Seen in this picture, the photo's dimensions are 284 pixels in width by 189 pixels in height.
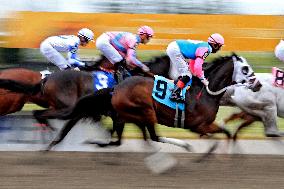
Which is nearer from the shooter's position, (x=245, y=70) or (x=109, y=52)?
(x=245, y=70)

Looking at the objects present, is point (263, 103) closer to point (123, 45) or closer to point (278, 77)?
point (278, 77)

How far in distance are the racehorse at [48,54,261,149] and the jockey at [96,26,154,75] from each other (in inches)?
32.9

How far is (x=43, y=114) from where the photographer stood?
26.6ft

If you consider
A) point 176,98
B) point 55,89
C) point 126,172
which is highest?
point 176,98

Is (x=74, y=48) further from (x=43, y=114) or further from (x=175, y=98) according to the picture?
(x=175, y=98)

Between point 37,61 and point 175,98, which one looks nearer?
point 175,98

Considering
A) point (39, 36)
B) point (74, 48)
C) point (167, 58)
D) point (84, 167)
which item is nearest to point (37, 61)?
point (39, 36)

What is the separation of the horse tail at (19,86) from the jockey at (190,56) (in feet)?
5.04

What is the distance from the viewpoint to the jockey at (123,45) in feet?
27.0

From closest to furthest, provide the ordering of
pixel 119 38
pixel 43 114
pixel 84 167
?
pixel 84 167, pixel 43 114, pixel 119 38

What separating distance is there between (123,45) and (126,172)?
217 centimetres

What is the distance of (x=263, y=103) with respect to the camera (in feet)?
27.2

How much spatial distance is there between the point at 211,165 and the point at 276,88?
152 cm

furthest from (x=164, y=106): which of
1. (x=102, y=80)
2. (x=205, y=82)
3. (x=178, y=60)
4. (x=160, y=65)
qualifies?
(x=102, y=80)
